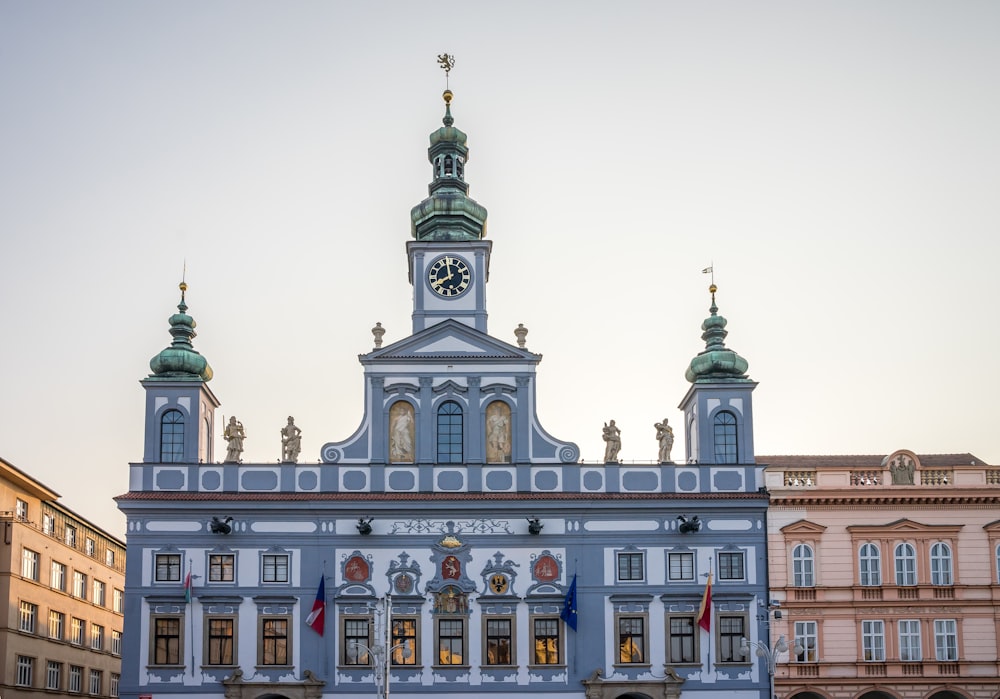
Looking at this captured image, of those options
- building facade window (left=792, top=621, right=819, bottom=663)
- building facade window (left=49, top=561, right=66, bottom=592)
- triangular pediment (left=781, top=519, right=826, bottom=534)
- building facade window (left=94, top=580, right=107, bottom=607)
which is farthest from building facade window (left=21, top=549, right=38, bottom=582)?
building facade window (left=792, top=621, right=819, bottom=663)

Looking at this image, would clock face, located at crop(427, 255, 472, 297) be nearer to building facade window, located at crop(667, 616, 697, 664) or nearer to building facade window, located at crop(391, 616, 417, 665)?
building facade window, located at crop(391, 616, 417, 665)

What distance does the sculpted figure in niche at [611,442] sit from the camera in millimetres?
58125

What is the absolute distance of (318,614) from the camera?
182 ft

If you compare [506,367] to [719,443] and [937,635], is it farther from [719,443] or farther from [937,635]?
[937,635]

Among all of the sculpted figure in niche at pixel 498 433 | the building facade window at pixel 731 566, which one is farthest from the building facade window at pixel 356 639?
the building facade window at pixel 731 566

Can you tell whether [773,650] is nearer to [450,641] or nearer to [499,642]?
[499,642]

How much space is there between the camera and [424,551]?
5659 cm

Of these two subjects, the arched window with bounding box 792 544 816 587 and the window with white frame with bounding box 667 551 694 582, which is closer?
the window with white frame with bounding box 667 551 694 582

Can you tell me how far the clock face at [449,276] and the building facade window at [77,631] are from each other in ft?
88.0

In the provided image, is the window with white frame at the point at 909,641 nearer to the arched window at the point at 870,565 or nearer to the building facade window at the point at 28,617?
the arched window at the point at 870,565

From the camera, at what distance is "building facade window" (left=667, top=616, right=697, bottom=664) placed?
5625cm

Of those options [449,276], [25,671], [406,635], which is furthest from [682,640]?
[25,671]

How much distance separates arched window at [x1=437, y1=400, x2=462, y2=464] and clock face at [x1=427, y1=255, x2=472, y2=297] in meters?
4.81

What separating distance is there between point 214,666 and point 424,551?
8.53 meters
